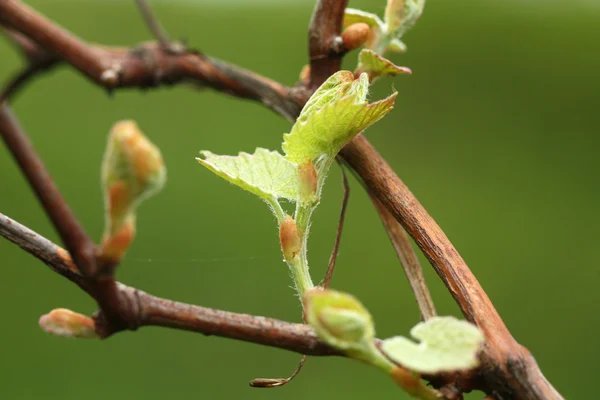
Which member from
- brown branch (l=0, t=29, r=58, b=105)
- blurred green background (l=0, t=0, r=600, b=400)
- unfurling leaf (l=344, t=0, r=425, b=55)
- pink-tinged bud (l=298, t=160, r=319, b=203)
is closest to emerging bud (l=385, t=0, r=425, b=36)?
unfurling leaf (l=344, t=0, r=425, b=55)

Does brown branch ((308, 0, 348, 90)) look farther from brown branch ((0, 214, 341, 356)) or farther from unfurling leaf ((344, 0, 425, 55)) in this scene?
brown branch ((0, 214, 341, 356))

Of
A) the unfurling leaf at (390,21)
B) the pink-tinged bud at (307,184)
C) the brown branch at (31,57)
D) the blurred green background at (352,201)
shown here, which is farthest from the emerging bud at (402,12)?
the blurred green background at (352,201)

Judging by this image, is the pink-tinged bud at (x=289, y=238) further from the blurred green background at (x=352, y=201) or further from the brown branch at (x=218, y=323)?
the blurred green background at (x=352, y=201)

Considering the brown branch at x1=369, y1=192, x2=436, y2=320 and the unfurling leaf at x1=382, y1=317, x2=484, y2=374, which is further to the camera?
the brown branch at x1=369, y1=192, x2=436, y2=320

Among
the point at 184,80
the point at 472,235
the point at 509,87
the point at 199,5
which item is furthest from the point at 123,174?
the point at 199,5

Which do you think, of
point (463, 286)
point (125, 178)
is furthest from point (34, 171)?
point (463, 286)

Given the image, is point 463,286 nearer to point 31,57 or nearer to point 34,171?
point 34,171

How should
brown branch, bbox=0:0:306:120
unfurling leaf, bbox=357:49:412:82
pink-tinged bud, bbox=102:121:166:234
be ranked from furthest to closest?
brown branch, bbox=0:0:306:120
unfurling leaf, bbox=357:49:412:82
pink-tinged bud, bbox=102:121:166:234
